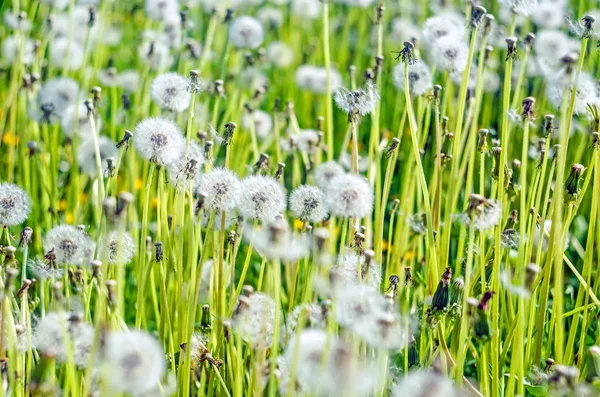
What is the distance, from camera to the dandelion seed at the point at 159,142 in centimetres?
156

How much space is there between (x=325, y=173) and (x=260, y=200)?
20.1 inches

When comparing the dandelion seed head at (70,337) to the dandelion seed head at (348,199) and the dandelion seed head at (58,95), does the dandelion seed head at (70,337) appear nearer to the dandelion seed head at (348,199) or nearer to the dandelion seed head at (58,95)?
the dandelion seed head at (348,199)

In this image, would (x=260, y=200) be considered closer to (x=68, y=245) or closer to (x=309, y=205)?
(x=309, y=205)

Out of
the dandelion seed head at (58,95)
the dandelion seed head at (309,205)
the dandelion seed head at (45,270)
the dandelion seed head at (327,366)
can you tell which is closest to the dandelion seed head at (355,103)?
the dandelion seed head at (309,205)

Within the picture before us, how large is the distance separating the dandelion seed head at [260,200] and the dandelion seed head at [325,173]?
0.38 m

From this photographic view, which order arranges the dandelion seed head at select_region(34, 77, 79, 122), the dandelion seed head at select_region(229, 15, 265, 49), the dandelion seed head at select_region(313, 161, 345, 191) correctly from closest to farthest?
the dandelion seed head at select_region(313, 161, 345, 191) → the dandelion seed head at select_region(34, 77, 79, 122) → the dandelion seed head at select_region(229, 15, 265, 49)

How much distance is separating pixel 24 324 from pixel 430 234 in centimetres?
85

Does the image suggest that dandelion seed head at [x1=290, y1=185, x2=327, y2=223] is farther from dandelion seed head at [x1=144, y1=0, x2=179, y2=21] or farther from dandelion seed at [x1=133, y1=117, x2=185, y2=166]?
dandelion seed head at [x1=144, y1=0, x2=179, y2=21]

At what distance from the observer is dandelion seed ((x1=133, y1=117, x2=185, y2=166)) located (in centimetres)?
156

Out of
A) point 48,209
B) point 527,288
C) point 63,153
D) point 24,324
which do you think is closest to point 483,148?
point 527,288

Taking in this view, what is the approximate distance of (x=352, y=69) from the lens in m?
2.15

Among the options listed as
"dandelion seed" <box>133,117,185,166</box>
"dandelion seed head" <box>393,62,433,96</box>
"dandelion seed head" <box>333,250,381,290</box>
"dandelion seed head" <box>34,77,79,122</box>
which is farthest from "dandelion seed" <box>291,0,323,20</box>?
"dandelion seed head" <box>333,250,381,290</box>

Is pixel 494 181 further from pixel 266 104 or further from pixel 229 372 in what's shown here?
pixel 266 104

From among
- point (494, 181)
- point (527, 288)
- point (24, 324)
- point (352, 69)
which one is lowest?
→ point (24, 324)
